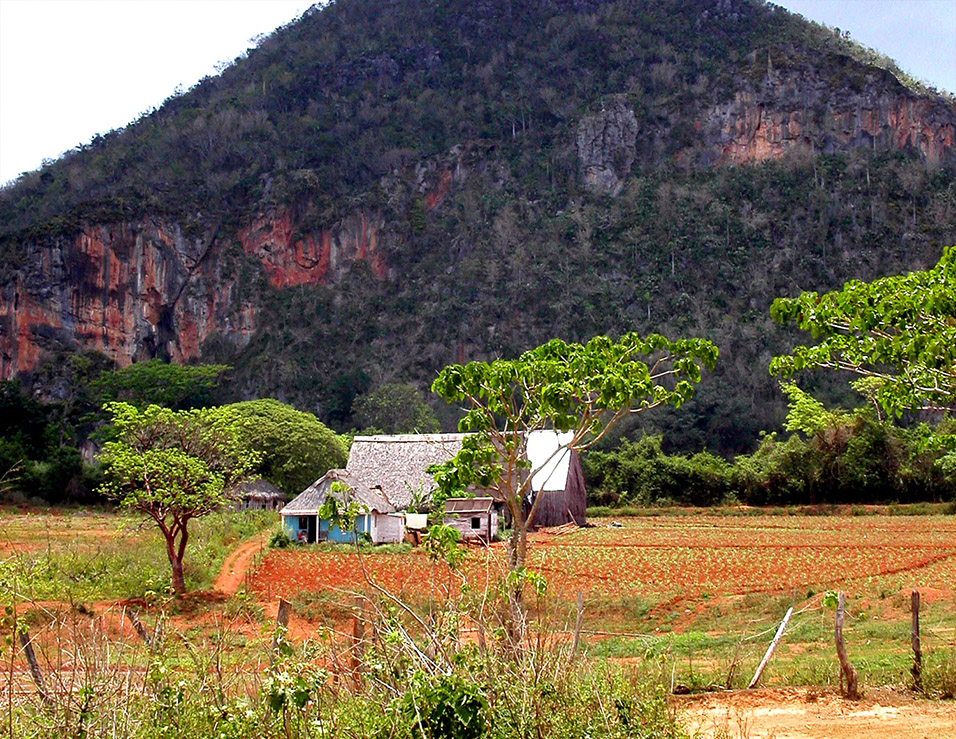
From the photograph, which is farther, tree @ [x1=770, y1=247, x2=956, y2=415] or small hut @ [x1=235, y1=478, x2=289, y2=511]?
small hut @ [x1=235, y1=478, x2=289, y2=511]

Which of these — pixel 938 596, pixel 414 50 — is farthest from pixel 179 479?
pixel 414 50

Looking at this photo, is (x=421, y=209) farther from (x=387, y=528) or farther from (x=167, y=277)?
(x=387, y=528)

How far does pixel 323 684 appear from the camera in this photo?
6.08 m

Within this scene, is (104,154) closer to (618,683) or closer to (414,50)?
(414,50)

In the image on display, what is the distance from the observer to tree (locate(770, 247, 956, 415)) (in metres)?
8.62

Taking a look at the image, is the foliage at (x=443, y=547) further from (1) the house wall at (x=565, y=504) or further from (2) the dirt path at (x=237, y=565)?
(1) the house wall at (x=565, y=504)

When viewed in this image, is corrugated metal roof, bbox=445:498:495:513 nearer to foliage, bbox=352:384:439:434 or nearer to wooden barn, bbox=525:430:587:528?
wooden barn, bbox=525:430:587:528

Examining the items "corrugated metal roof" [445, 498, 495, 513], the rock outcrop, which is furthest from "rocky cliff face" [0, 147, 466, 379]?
"corrugated metal roof" [445, 498, 495, 513]

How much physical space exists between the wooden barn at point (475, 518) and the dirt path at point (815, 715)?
21.2m

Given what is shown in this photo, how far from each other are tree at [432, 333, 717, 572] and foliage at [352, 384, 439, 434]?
5350 centimetres

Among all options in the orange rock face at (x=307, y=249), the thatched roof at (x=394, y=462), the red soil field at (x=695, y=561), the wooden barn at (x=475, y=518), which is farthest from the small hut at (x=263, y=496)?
the orange rock face at (x=307, y=249)

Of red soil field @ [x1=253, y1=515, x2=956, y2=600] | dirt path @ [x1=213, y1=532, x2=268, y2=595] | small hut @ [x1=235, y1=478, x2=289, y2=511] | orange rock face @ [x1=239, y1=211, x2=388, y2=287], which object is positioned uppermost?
orange rock face @ [x1=239, y1=211, x2=388, y2=287]

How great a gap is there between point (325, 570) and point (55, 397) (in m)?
66.4

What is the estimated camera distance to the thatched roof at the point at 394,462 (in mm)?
34062
